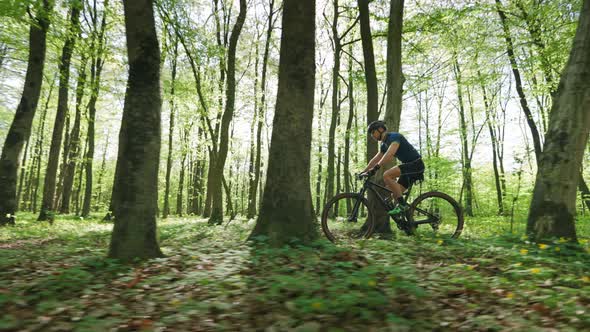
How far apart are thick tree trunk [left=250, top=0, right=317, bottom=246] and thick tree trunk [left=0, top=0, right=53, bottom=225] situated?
7984 mm

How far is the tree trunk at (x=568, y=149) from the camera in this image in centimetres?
508

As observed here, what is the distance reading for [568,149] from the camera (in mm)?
5094

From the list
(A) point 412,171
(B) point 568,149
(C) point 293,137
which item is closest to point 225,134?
(C) point 293,137

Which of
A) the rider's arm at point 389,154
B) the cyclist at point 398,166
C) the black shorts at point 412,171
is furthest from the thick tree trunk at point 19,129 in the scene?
the black shorts at point 412,171

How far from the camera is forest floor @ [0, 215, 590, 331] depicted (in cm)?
269

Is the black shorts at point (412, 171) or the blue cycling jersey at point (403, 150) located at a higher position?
the blue cycling jersey at point (403, 150)

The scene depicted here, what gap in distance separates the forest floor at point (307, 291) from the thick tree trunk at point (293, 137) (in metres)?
0.55

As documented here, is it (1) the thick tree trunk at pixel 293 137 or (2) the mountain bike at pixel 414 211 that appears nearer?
(1) the thick tree trunk at pixel 293 137

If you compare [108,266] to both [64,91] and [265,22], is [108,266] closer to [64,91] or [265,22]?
[64,91]

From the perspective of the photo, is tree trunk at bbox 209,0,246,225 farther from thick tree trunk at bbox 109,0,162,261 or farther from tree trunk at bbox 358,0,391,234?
thick tree trunk at bbox 109,0,162,261

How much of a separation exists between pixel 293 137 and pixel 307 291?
2.92 m

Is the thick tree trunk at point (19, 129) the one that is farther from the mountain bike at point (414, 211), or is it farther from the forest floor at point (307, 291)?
the mountain bike at point (414, 211)

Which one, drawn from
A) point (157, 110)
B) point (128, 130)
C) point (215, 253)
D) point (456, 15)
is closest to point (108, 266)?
point (215, 253)

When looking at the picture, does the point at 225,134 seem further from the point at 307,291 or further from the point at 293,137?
the point at 307,291
